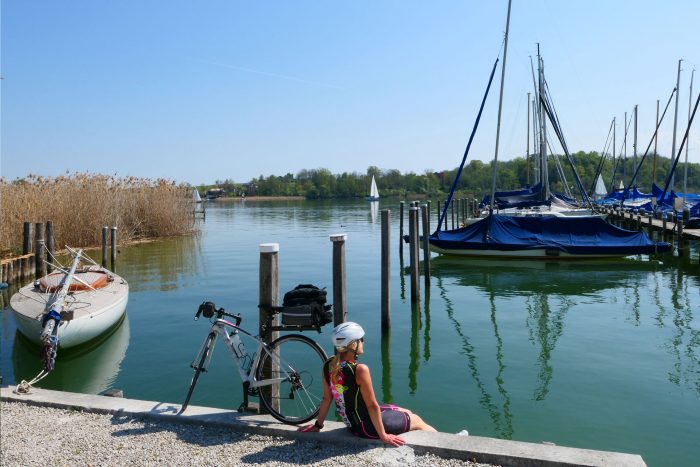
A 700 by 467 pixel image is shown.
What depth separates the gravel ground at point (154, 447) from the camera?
5129 mm

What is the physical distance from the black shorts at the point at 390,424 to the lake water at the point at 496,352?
8.42 ft

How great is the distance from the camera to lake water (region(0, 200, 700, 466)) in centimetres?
825

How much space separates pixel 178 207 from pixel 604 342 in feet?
99.0

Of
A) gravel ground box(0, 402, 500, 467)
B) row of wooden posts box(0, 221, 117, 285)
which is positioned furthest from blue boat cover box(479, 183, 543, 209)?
gravel ground box(0, 402, 500, 467)

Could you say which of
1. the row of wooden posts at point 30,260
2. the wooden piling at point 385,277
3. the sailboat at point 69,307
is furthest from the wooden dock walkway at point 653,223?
the row of wooden posts at point 30,260

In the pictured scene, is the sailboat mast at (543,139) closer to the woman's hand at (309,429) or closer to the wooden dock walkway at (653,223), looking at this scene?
the wooden dock walkway at (653,223)

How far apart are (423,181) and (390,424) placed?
486ft

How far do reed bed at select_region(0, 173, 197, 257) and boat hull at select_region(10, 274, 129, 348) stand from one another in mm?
10893

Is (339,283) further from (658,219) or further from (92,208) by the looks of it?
(658,219)

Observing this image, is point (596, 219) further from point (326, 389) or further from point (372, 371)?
point (326, 389)

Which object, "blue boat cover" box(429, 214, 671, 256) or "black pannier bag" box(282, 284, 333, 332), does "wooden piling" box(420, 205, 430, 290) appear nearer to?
"blue boat cover" box(429, 214, 671, 256)

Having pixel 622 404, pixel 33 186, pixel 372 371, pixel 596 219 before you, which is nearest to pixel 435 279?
pixel 596 219

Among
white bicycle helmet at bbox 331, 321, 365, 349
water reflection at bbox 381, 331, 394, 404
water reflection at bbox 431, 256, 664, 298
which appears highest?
white bicycle helmet at bbox 331, 321, 365, 349

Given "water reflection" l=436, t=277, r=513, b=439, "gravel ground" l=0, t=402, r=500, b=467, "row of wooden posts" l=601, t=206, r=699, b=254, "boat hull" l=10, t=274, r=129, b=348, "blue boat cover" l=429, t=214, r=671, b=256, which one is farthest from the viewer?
"row of wooden posts" l=601, t=206, r=699, b=254
